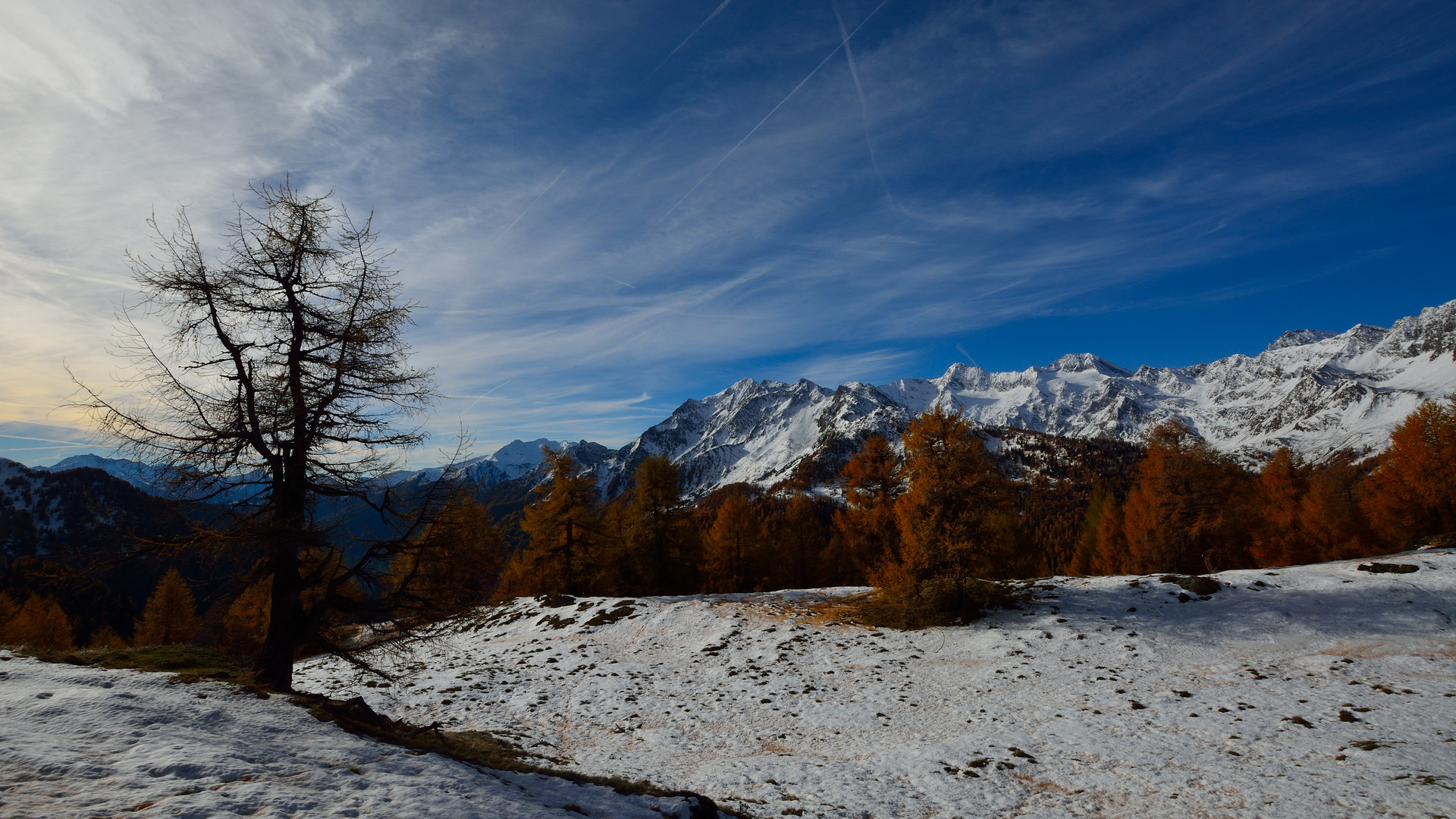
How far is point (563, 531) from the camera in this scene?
3609 centimetres

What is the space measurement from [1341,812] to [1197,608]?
47.0 feet

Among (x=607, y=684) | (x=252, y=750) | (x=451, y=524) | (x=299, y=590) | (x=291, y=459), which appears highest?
(x=291, y=459)

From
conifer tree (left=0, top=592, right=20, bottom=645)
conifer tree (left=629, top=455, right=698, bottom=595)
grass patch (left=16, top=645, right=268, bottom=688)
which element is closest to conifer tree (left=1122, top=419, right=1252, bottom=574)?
conifer tree (left=629, top=455, right=698, bottom=595)

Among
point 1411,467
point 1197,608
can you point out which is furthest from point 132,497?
point 1411,467

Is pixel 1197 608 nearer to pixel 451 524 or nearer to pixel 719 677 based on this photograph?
pixel 719 677

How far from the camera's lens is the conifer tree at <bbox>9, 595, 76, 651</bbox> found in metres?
37.7

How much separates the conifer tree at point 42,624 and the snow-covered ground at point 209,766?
4673cm

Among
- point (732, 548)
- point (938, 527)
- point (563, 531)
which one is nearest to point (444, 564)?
point (938, 527)

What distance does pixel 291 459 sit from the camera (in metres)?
10.7

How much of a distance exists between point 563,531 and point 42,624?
4091 cm

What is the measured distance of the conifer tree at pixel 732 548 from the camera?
44844 mm

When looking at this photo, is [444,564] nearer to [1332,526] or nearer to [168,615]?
[168,615]

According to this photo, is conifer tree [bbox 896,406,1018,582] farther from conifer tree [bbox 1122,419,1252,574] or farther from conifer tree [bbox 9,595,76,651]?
conifer tree [bbox 9,595,76,651]

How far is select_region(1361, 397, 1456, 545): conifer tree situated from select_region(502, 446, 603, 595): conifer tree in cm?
4745
